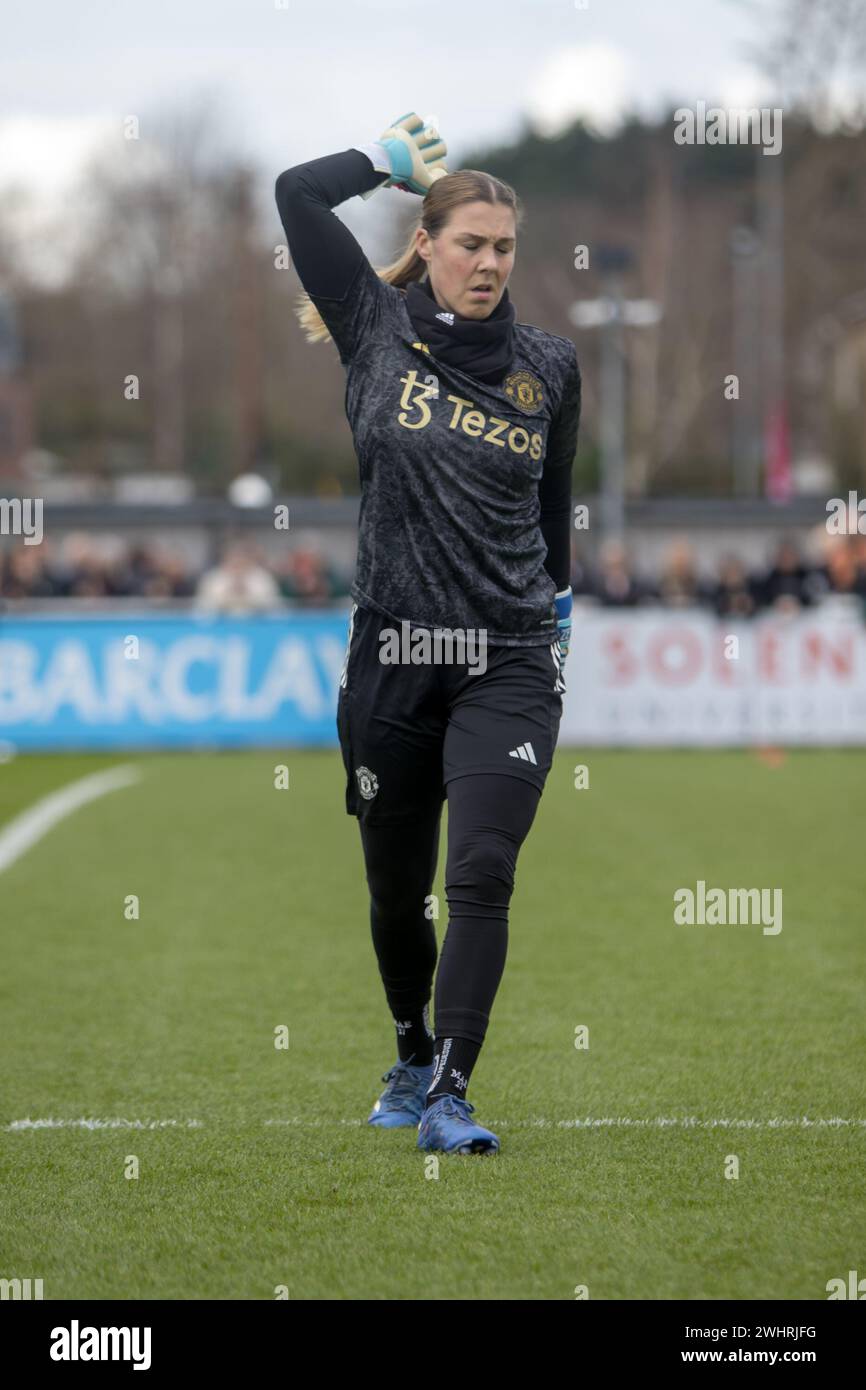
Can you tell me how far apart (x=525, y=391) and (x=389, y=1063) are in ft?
7.06

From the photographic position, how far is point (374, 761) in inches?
192

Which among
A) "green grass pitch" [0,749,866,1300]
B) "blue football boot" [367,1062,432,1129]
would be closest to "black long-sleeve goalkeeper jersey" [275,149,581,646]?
"blue football boot" [367,1062,432,1129]

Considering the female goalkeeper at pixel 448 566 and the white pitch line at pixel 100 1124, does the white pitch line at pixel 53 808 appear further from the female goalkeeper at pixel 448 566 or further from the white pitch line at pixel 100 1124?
the female goalkeeper at pixel 448 566

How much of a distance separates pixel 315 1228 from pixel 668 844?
25.0 feet

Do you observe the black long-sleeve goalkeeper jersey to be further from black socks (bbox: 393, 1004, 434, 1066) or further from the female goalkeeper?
black socks (bbox: 393, 1004, 434, 1066)

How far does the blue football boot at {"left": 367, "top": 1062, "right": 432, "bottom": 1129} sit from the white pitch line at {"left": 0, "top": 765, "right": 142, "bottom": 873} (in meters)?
5.70

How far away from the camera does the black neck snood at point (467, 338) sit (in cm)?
482

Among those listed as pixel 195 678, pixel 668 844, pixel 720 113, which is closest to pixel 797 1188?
pixel 668 844

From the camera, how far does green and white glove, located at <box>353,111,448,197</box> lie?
500 centimetres

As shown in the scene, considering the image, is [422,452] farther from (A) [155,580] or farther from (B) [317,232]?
(A) [155,580]

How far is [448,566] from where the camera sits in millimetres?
4773

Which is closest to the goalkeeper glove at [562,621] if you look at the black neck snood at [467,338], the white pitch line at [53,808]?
the black neck snood at [467,338]

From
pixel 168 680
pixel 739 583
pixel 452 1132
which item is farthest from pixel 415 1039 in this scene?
pixel 739 583

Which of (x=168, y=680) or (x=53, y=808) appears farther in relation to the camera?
(x=168, y=680)
